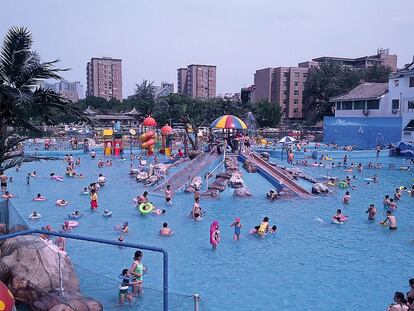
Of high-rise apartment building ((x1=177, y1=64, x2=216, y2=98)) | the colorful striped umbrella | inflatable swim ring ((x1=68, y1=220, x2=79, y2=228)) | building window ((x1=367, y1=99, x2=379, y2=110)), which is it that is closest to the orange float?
inflatable swim ring ((x1=68, y1=220, x2=79, y2=228))

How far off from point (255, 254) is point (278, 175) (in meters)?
12.1

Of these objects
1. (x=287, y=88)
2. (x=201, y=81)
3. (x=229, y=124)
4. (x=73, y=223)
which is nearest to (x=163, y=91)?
(x=201, y=81)

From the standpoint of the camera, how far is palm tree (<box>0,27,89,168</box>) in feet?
29.5

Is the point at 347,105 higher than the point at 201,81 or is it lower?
lower

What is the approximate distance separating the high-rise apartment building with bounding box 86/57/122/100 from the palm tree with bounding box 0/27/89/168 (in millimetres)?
127794

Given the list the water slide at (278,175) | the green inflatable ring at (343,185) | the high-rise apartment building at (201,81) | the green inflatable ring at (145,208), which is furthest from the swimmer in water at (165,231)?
the high-rise apartment building at (201,81)

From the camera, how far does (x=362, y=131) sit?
47.2 m

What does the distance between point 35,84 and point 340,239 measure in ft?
36.4

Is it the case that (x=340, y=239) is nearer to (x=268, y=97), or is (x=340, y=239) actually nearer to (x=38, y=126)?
(x=38, y=126)

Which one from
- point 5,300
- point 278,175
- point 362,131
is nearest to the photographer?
point 5,300

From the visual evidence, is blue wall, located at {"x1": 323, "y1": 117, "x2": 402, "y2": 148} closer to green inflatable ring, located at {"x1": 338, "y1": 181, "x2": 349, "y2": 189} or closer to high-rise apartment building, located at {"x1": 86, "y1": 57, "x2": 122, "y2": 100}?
green inflatable ring, located at {"x1": 338, "y1": 181, "x2": 349, "y2": 189}

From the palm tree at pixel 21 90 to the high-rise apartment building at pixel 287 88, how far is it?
71.7m

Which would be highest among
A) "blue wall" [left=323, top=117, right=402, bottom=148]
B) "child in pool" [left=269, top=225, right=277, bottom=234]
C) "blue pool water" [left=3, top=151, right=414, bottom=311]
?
"blue wall" [left=323, top=117, right=402, bottom=148]

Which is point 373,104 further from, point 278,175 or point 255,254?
point 255,254
